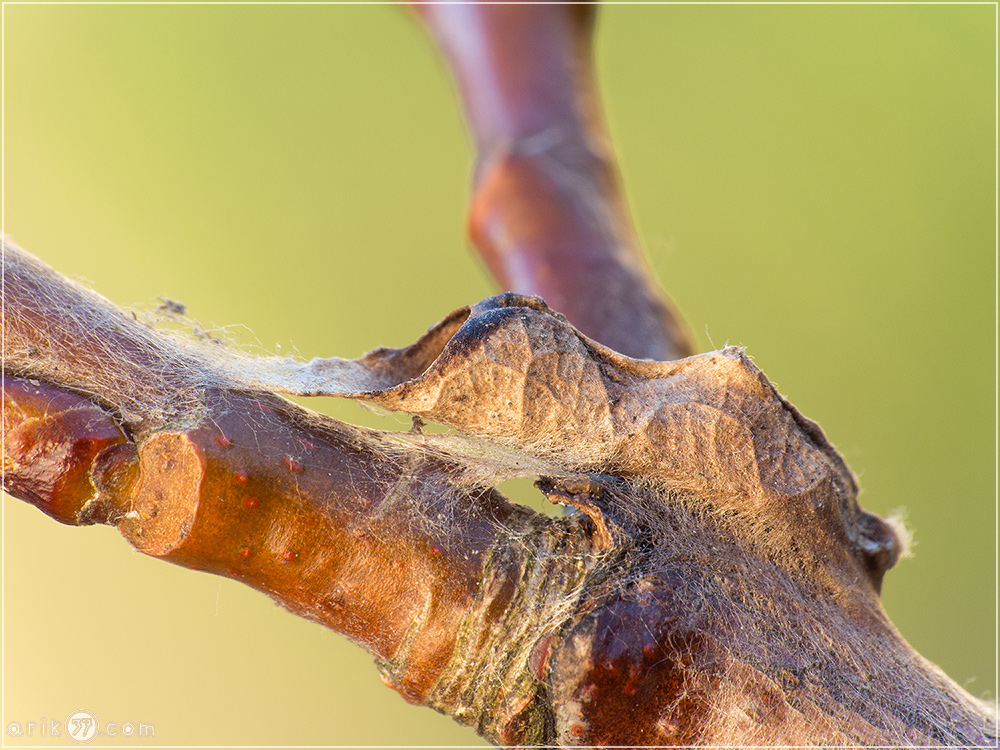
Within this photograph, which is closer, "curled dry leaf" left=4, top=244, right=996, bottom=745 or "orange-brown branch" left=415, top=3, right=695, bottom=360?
"curled dry leaf" left=4, top=244, right=996, bottom=745

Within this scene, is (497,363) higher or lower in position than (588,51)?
lower

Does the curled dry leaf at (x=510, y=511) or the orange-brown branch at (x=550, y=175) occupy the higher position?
the orange-brown branch at (x=550, y=175)

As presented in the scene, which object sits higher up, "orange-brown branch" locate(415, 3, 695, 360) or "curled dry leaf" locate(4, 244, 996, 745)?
"orange-brown branch" locate(415, 3, 695, 360)

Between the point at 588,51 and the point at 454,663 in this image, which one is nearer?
the point at 454,663

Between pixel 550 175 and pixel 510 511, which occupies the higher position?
pixel 550 175

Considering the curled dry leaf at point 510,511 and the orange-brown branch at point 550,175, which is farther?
the orange-brown branch at point 550,175

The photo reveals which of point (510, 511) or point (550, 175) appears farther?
point (550, 175)

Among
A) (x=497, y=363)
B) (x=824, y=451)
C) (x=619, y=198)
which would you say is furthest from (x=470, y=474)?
(x=619, y=198)

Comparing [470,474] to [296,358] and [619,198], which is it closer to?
[296,358]
